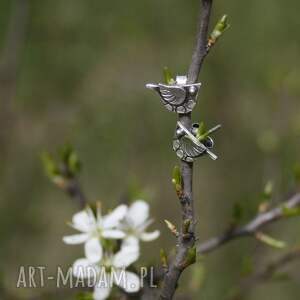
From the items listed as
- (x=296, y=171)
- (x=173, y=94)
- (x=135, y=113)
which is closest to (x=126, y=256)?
(x=173, y=94)

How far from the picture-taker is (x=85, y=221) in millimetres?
1135

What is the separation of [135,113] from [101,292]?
5.94 feet

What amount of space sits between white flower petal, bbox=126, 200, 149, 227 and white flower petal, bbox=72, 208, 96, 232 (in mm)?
93

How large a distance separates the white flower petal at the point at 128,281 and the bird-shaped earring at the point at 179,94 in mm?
386

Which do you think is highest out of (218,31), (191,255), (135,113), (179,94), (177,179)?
(135,113)

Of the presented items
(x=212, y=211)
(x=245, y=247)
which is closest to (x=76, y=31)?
(x=212, y=211)

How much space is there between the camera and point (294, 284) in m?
2.63

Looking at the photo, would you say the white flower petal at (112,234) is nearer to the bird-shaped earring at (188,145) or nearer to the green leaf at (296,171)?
the bird-shaped earring at (188,145)

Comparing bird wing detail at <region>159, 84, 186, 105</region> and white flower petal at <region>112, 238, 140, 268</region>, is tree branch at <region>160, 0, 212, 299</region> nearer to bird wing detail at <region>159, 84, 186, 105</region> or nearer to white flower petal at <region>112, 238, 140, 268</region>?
bird wing detail at <region>159, 84, 186, 105</region>

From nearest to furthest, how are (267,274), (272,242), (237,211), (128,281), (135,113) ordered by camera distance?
(128,281) < (272,242) < (237,211) < (267,274) < (135,113)

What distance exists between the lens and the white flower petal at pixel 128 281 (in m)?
0.99

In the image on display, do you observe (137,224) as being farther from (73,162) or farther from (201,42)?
(201,42)

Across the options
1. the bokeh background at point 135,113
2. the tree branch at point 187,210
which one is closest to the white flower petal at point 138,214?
the tree branch at point 187,210

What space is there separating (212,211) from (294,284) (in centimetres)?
56
